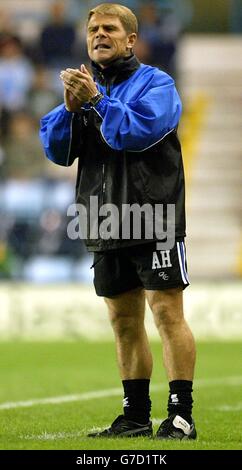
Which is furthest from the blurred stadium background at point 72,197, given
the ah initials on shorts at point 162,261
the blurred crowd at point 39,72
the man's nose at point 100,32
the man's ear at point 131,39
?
the man's nose at point 100,32

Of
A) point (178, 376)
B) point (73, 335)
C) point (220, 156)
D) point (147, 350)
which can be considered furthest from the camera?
point (220, 156)

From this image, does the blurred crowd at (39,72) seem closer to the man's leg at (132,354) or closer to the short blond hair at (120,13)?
the man's leg at (132,354)

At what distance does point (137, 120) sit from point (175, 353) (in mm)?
1194

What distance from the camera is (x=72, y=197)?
59.2ft

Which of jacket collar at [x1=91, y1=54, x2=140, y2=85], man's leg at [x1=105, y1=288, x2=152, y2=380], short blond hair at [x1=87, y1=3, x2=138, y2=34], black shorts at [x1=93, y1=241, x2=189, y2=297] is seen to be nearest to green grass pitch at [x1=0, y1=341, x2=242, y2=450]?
man's leg at [x1=105, y1=288, x2=152, y2=380]

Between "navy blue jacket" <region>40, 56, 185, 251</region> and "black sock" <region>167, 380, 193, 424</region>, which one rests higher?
"navy blue jacket" <region>40, 56, 185, 251</region>

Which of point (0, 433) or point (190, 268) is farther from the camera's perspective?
point (190, 268)

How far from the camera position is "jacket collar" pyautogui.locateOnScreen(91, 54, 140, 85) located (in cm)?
596

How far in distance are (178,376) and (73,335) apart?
386 inches

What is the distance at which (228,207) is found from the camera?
1977 centimetres

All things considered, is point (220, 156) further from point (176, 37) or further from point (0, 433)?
point (0, 433)

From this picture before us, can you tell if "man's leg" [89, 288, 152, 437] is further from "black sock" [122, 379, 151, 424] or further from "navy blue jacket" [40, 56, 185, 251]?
"navy blue jacket" [40, 56, 185, 251]
